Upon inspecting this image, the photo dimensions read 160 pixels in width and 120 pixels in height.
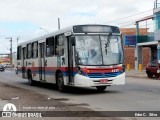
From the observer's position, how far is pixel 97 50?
18047mm

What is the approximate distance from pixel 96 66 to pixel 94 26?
1915mm

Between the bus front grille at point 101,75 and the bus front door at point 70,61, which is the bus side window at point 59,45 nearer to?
the bus front door at point 70,61

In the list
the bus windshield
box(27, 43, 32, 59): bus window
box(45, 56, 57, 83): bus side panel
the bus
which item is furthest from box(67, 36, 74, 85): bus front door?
box(27, 43, 32, 59): bus window

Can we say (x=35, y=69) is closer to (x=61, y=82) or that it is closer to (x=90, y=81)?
(x=61, y=82)

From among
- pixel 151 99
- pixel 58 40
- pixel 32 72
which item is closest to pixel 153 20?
pixel 32 72

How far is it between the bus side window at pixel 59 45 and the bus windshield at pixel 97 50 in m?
1.56

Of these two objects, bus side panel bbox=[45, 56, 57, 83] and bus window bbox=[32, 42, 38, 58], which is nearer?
bus side panel bbox=[45, 56, 57, 83]

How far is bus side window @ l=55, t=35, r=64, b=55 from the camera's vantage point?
63.8 feet

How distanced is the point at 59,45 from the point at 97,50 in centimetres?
257

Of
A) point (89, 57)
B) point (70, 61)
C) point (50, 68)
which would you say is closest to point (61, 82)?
point (70, 61)

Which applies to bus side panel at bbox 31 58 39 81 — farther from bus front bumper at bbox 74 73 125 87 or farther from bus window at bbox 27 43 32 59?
bus front bumper at bbox 74 73 125 87

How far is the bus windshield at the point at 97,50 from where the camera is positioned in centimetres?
1788

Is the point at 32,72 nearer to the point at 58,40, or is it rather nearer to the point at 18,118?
the point at 58,40

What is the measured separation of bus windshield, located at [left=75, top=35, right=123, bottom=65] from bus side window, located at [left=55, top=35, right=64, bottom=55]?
5.12 feet
